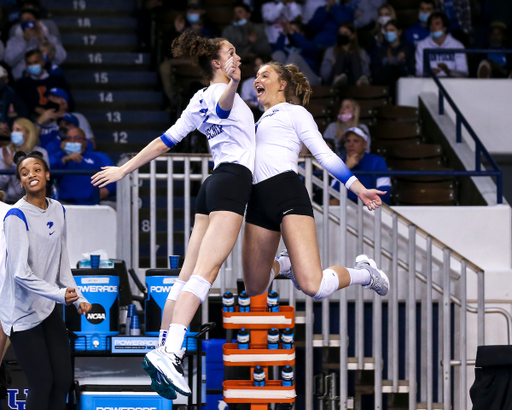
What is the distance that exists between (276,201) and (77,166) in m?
3.60

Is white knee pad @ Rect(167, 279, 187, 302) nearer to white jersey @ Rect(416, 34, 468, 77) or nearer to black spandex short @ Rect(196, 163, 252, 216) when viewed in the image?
black spandex short @ Rect(196, 163, 252, 216)

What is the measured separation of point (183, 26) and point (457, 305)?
16.4 ft

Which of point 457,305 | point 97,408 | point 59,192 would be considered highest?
point 59,192

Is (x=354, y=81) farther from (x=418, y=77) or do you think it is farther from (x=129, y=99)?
(x=129, y=99)

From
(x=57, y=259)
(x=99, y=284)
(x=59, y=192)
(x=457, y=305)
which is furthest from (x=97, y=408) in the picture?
(x=457, y=305)

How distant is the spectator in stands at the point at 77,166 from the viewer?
22.4 feet

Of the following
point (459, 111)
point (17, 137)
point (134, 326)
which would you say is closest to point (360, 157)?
point (459, 111)

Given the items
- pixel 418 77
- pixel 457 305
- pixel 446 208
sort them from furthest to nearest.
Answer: pixel 418 77
pixel 446 208
pixel 457 305

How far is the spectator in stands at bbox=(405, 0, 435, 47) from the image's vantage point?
32.3ft

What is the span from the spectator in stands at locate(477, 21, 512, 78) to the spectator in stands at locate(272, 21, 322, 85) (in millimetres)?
1856

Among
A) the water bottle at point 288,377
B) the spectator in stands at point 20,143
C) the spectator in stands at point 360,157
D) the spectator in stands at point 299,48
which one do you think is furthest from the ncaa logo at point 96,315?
the spectator in stands at point 299,48

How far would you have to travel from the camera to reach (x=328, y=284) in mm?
4086

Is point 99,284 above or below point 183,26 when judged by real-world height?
below

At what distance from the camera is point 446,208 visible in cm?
681
